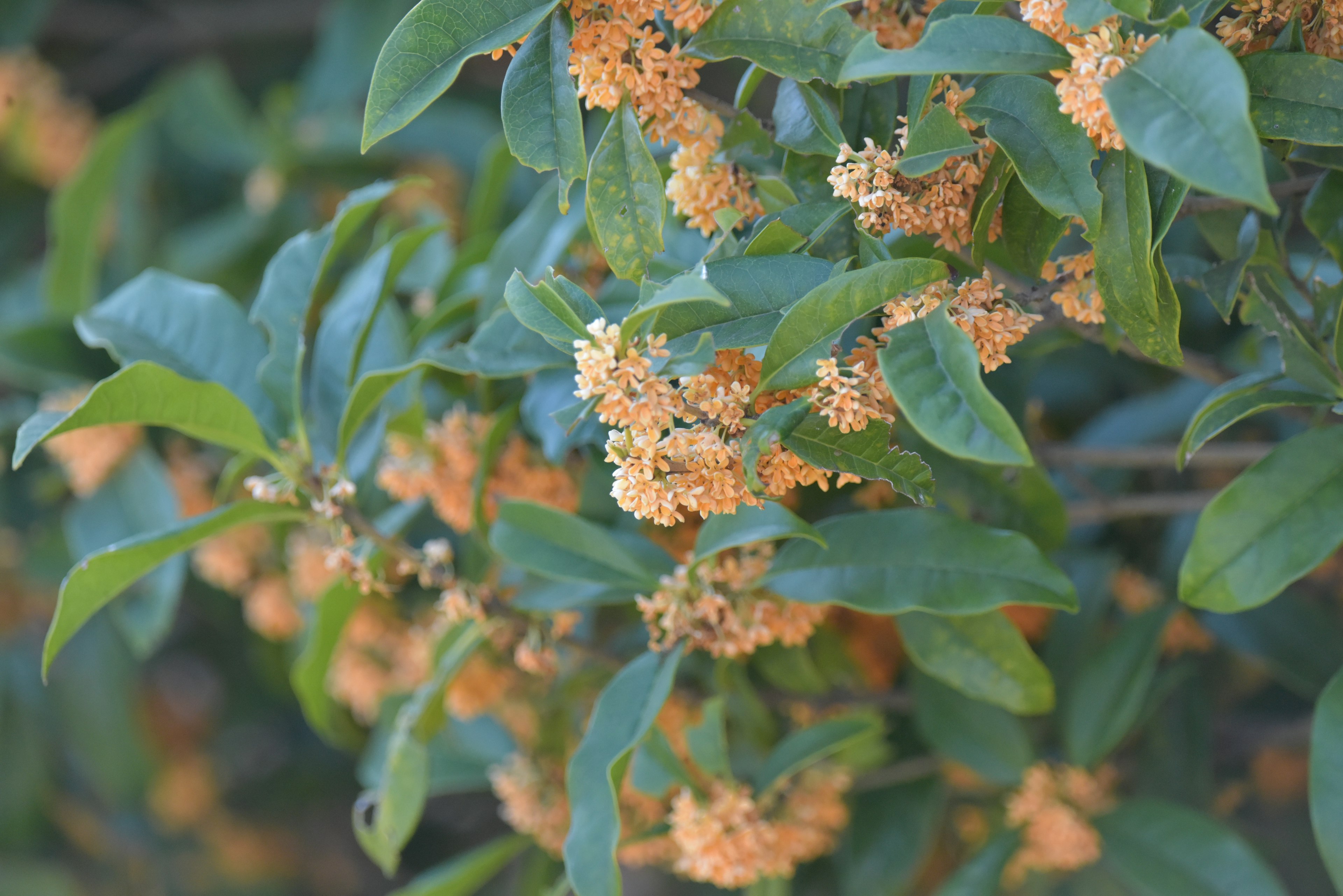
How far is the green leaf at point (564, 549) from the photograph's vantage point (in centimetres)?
87

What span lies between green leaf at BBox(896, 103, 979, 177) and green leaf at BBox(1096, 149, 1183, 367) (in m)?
0.09

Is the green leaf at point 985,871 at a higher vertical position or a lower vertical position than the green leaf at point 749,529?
lower

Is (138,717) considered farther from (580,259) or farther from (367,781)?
(580,259)

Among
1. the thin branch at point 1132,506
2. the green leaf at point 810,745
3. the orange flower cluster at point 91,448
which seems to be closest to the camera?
the green leaf at point 810,745

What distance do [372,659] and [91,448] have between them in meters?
0.51

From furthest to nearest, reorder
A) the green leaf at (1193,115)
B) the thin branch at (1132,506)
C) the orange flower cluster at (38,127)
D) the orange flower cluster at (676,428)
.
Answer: the orange flower cluster at (38,127)
the thin branch at (1132,506)
the orange flower cluster at (676,428)
the green leaf at (1193,115)

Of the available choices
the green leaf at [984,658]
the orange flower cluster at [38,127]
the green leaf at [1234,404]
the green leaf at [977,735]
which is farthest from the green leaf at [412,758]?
the orange flower cluster at [38,127]

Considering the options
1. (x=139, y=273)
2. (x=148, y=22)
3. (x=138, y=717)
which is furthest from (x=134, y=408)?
(x=148, y=22)

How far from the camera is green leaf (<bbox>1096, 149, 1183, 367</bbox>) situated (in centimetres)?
59

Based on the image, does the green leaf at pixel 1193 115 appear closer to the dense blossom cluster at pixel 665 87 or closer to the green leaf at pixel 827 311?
the green leaf at pixel 827 311

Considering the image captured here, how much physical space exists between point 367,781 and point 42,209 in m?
1.57

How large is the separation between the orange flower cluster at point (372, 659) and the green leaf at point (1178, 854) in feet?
2.81

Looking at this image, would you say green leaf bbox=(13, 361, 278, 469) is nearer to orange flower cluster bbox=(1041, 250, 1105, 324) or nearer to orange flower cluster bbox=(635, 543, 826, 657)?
orange flower cluster bbox=(635, 543, 826, 657)

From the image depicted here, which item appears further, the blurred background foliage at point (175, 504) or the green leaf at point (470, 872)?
the blurred background foliage at point (175, 504)
